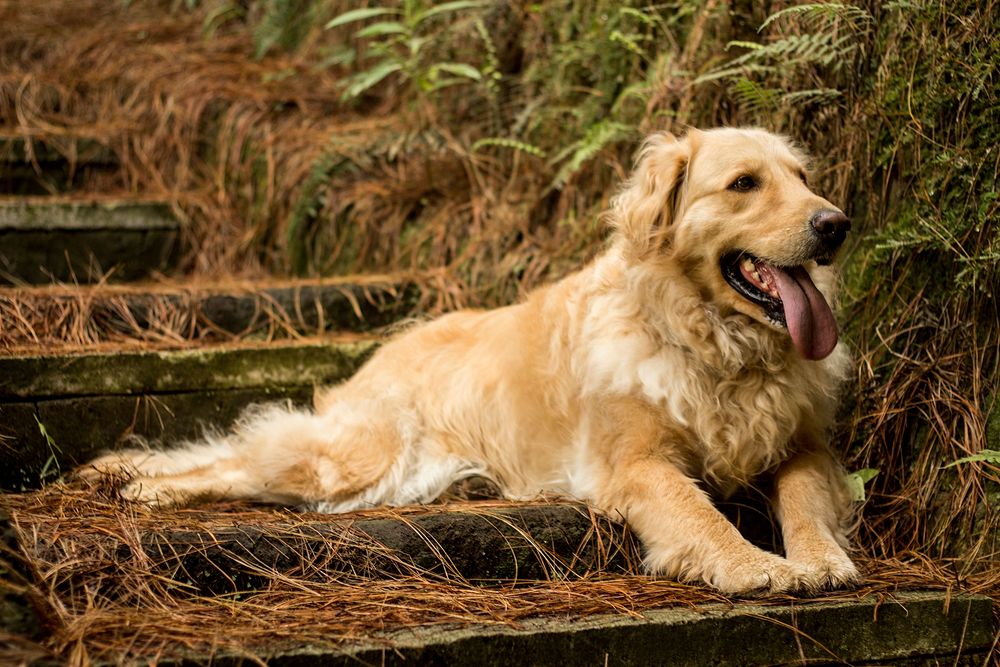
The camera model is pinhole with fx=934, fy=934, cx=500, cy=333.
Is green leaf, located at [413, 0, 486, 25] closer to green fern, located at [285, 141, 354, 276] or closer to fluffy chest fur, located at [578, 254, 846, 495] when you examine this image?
green fern, located at [285, 141, 354, 276]

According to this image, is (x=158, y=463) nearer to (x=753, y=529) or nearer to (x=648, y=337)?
(x=648, y=337)

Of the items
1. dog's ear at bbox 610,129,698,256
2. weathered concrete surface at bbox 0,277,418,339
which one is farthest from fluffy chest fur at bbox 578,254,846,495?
weathered concrete surface at bbox 0,277,418,339

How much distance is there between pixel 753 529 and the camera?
3275 millimetres

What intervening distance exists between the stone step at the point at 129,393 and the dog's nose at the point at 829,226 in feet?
7.21

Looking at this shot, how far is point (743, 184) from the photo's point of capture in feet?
10.3

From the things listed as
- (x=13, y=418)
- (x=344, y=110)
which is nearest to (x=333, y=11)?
(x=344, y=110)

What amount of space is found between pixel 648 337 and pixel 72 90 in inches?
191

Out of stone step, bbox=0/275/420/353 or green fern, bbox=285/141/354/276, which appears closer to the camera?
stone step, bbox=0/275/420/353

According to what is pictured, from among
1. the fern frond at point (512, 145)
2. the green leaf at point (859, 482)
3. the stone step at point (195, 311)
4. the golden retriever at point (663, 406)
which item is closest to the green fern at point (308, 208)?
the stone step at point (195, 311)

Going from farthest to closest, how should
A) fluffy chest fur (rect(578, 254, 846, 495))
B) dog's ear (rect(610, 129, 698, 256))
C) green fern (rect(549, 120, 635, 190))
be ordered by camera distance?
green fern (rect(549, 120, 635, 190)) < dog's ear (rect(610, 129, 698, 256)) < fluffy chest fur (rect(578, 254, 846, 495))

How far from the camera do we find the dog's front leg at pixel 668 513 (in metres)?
2.60

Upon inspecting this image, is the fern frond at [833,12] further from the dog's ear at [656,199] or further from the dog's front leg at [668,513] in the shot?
the dog's front leg at [668,513]

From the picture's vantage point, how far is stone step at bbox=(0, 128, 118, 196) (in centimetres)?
553

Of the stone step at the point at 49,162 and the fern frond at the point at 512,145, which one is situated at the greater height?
the fern frond at the point at 512,145
